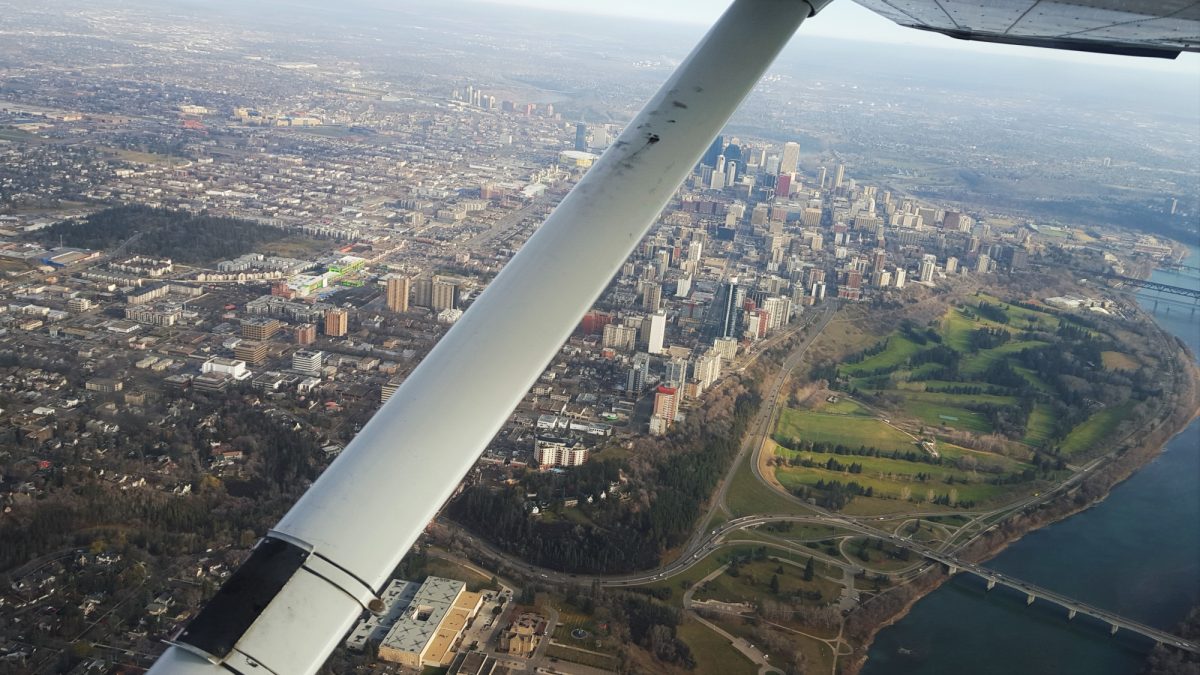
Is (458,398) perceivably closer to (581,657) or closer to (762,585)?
(581,657)

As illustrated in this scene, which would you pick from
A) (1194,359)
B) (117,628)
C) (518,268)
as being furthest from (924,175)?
(518,268)

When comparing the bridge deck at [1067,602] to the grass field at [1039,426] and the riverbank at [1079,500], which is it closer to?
the riverbank at [1079,500]

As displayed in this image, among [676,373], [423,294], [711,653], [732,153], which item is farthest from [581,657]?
[732,153]

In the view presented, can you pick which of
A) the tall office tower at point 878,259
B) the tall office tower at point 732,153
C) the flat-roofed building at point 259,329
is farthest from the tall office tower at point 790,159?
the flat-roofed building at point 259,329

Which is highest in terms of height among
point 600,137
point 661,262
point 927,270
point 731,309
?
point 600,137

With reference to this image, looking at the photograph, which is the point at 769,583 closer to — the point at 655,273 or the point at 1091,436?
the point at 1091,436

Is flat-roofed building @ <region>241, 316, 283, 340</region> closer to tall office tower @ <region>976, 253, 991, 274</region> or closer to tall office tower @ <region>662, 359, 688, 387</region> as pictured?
tall office tower @ <region>662, 359, 688, 387</region>
